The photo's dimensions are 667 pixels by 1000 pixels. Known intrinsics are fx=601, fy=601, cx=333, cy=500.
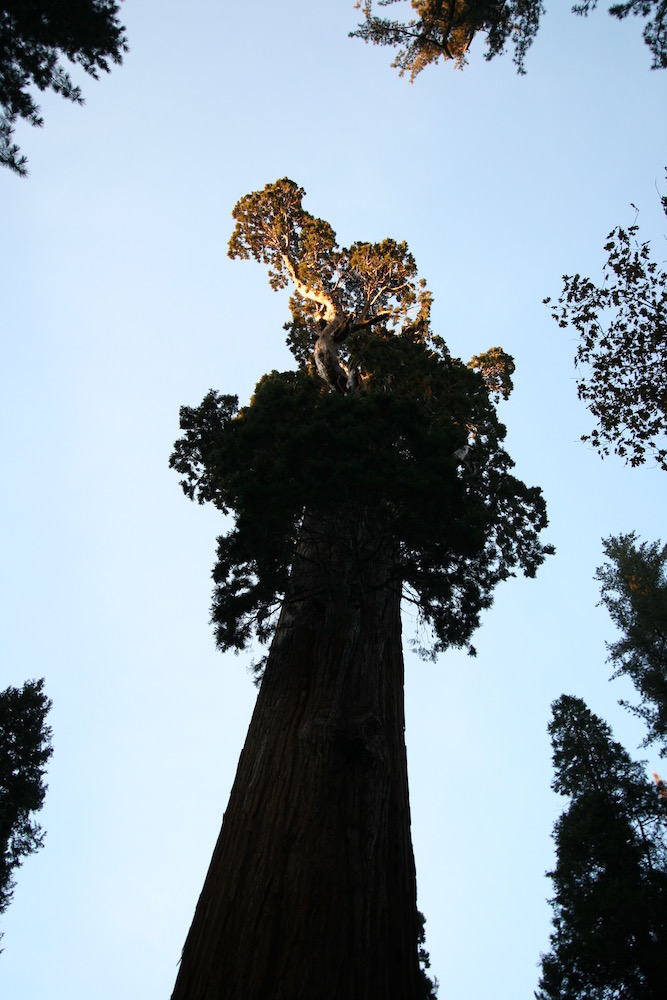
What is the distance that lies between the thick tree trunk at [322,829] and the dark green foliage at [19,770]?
10090 mm

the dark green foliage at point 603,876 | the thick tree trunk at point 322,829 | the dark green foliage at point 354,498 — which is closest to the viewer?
the thick tree trunk at point 322,829

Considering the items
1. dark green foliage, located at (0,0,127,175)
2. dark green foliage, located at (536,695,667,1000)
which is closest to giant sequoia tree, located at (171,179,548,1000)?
dark green foliage, located at (0,0,127,175)

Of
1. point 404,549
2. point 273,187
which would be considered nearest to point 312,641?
point 404,549

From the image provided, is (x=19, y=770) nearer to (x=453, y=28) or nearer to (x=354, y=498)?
(x=354, y=498)

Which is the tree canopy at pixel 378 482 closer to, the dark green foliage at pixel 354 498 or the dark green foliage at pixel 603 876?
the dark green foliage at pixel 354 498

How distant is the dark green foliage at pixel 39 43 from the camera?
21.9 feet

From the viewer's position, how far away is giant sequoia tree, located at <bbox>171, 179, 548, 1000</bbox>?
412cm

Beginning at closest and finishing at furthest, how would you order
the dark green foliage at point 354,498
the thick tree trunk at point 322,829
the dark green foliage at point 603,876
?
the thick tree trunk at point 322,829 < the dark green foliage at point 354,498 < the dark green foliage at point 603,876

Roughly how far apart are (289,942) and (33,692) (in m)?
13.0

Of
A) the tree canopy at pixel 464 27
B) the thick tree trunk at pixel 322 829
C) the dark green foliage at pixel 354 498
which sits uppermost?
the tree canopy at pixel 464 27

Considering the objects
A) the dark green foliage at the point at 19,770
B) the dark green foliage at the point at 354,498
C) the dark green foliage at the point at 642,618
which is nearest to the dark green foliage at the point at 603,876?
the dark green foliage at the point at 642,618

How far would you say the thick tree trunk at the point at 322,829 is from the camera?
12.9ft

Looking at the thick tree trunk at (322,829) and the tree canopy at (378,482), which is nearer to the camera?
the thick tree trunk at (322,829)

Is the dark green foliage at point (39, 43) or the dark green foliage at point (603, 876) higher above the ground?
the dark green foliage at point (39, 43)
